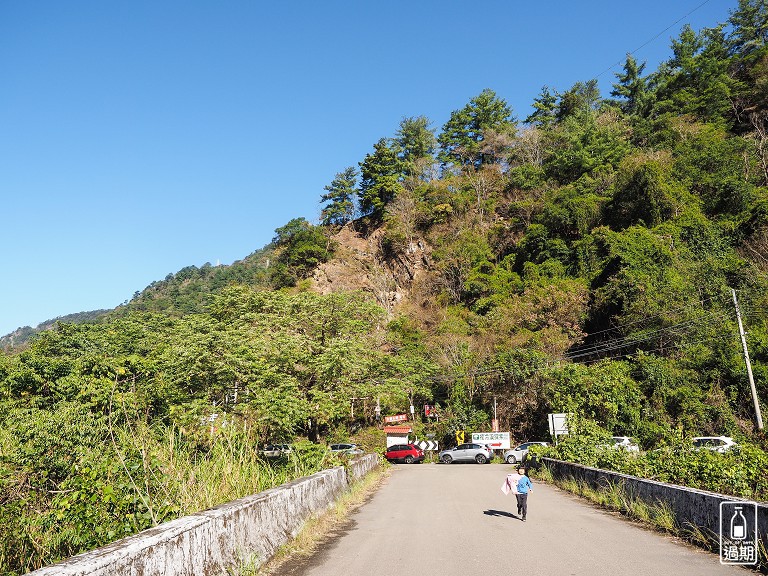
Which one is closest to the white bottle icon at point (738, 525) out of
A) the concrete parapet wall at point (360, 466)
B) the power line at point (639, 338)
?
the concrete parapet wall at point (360, 466)

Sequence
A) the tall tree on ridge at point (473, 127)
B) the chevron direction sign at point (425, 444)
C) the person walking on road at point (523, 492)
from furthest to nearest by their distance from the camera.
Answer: the tall tree on ridge at point (473, 127) < the chevron direction sign at point (425, 444) < the person walking on road at point (523, 492)

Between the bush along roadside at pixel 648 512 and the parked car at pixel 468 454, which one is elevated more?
the bush along roadside at pixel 648 512

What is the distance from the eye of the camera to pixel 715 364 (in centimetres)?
2825

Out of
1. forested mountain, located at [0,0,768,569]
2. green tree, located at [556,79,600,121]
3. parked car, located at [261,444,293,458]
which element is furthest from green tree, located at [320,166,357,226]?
parked car, located at [261,444,293,458]

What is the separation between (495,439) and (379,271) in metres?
27.3

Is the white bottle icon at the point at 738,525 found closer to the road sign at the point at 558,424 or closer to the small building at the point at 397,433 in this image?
the road sign at the point at 558,424

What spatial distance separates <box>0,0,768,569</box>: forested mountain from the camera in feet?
26.6

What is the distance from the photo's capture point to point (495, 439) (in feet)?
114

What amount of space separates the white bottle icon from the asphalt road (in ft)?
1.32

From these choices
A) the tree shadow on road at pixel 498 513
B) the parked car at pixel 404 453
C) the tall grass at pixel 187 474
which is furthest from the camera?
the parked car at pixel 404 453

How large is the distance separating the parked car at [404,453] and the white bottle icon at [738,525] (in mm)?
28566

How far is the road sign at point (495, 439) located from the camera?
34500mm

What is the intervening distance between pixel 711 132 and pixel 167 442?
4767cm

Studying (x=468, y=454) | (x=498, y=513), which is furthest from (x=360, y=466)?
(x=468, y=454)
